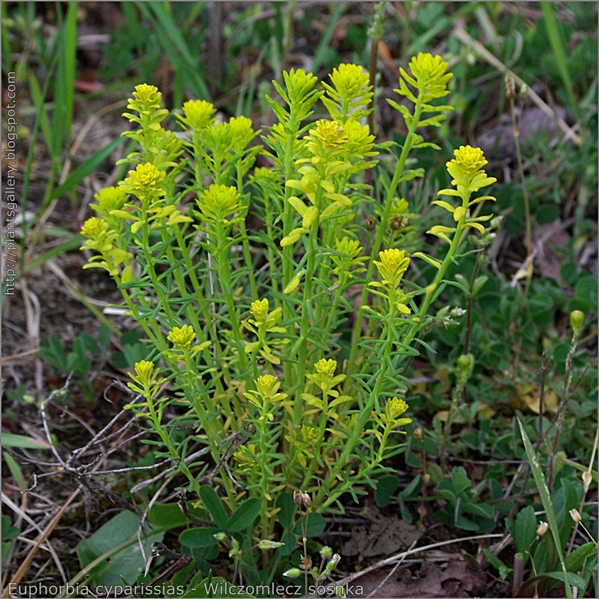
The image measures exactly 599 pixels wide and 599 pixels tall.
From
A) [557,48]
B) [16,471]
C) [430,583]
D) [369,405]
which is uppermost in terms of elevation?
[557,48]

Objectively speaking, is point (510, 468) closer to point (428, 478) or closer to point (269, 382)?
point (428, 478)

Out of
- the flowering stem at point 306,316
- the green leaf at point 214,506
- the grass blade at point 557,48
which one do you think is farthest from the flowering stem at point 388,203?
the grass blade at point 557,48

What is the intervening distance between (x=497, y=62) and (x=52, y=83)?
6.11 feet

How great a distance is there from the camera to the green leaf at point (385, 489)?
1.81 m

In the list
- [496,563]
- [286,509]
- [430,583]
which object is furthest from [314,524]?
[496,563]

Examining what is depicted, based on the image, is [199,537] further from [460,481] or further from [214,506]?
[460,481]

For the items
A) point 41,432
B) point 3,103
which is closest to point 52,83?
→ point 3,103

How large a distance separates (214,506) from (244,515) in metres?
0.07

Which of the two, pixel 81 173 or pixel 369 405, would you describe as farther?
pixel 81 173

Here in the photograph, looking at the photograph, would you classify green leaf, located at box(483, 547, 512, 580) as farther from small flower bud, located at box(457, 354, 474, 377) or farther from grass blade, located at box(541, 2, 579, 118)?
grass blade, located at box(541, 2, 579, 118)

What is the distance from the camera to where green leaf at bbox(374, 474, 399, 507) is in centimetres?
181

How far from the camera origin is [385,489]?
1.82 m

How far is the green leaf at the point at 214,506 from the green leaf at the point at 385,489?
403mm

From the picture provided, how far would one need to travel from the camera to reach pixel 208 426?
1521 millimetres
